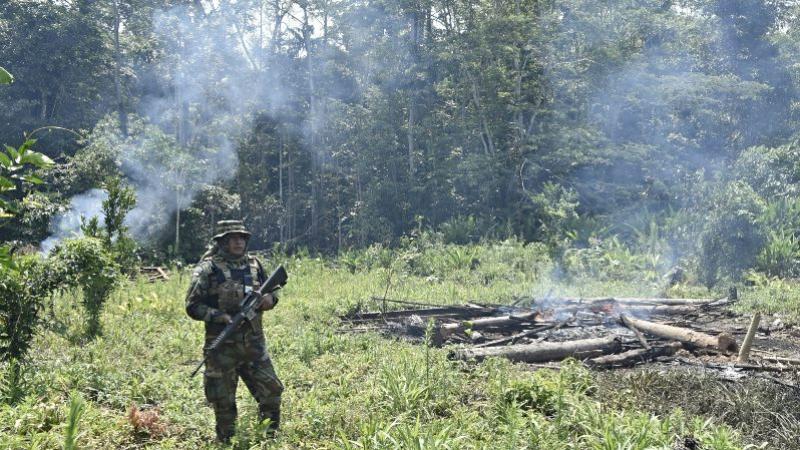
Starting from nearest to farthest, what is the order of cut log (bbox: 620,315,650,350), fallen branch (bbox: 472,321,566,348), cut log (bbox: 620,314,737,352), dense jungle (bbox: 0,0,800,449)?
1. cut log (bbox: 620,314,737,352)
2. cut log (bbox: 620,315,650,350)
3. fallen branch (bbox: 472,321,566,348)
4. dense jungle (bbox: 0,0,800,449)

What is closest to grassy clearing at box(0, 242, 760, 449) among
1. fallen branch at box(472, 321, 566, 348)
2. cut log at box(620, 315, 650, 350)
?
fallen branch at box(472, 321, 566, 348)

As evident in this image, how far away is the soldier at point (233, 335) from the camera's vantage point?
477 centimetres

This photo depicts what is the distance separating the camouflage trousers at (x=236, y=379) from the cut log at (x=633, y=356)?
429 centimetres

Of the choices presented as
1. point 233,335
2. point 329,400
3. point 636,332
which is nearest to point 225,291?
point 233,335

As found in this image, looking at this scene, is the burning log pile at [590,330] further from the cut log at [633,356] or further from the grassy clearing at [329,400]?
the grassy clearing at [329,400]

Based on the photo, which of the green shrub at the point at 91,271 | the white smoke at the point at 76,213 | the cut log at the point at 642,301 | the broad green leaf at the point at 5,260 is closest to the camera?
the broad green leaf at the point at 5,260

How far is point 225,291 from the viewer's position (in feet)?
16.0

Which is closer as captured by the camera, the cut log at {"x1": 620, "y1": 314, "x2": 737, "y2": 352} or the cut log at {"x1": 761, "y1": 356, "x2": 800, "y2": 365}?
the cut log at {"x1": 761, "y1": 356, "x2": 800, "y2": 365}

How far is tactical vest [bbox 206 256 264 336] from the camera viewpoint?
15.9ft

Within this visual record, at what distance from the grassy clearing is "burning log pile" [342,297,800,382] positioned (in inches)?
29.1

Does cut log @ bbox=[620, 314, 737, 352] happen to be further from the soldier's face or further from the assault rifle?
the soldier's face

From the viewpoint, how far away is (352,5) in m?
24.4

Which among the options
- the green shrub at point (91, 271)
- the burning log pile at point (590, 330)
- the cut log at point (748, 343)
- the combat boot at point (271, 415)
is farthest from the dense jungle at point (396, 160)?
the combat boot at point (271, 415)

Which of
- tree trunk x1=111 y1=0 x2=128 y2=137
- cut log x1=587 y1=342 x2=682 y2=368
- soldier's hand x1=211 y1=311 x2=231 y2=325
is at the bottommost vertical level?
cut log x1=587 y1=342 x2=682 y2=368
